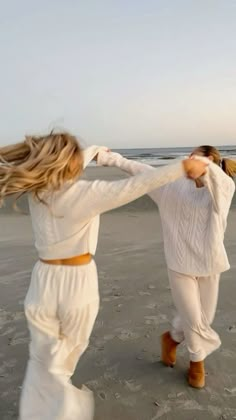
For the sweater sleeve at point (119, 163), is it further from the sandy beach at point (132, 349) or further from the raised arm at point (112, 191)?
the sandy beach at point (132, 349)

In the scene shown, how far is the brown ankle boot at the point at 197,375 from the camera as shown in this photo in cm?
324

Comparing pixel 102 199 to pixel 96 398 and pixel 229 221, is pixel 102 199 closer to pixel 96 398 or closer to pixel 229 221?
pixel 96 398

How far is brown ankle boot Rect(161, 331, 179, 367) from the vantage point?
356 centimetres

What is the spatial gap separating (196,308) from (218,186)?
0.91 meters

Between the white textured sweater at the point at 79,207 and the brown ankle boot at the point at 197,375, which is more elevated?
the white textured sweater at the point at 79,207

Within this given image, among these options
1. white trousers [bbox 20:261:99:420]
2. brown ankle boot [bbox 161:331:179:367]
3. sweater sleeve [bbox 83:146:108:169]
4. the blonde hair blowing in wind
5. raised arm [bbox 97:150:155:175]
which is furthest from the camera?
brown ankle boot [bbox 161:331:179:367]

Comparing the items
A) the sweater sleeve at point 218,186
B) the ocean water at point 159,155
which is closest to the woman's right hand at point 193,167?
the sweater sleeve at point 218,186

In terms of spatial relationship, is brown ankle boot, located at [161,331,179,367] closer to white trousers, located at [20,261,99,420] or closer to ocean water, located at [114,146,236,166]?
white trousers, located at [20,261,99,420]

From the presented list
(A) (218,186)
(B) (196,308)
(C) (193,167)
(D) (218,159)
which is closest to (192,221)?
(A) (218,186)

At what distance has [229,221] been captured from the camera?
1029cm

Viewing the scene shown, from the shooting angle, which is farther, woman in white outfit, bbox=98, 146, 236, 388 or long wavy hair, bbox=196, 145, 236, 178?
long wavy hair, bbox=196, 145, 236, 178

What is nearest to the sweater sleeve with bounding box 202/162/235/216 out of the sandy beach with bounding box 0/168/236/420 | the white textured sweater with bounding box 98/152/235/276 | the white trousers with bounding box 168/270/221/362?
the white textured sweater with bounding box 98/152/235/276

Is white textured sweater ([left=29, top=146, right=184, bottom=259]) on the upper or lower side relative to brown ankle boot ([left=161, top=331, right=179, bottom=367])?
upper

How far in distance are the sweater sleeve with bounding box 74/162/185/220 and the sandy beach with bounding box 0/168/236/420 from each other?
1.52m
